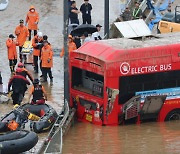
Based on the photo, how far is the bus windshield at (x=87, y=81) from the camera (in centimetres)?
2395

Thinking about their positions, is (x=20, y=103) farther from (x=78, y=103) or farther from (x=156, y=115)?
(x=156, y=115)

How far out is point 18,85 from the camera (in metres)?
25.7

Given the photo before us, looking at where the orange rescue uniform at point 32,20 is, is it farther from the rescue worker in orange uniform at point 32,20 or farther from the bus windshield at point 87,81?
the bus windshield at point 87,81

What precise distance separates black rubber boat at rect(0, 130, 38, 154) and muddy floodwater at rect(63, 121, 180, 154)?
3.37 feet

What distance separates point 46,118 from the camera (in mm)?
23453

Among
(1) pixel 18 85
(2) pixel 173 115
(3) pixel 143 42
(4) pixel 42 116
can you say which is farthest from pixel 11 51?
(2) pixel 173 115

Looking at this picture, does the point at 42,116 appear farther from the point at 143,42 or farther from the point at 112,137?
the point at 143,42

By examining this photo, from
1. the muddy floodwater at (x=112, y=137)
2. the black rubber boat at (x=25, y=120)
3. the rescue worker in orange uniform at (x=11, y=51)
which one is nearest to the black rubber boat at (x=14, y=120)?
A: the black rubber boat at (x=25, y=120)

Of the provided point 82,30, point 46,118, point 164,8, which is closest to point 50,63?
point 82,30

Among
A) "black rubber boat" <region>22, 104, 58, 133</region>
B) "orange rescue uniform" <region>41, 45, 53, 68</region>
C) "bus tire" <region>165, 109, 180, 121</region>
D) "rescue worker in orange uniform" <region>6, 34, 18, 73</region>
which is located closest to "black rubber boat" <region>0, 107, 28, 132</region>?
"black rubber boat" <region>22, 104, 58, 133</region>

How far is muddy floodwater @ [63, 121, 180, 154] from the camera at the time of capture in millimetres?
21844

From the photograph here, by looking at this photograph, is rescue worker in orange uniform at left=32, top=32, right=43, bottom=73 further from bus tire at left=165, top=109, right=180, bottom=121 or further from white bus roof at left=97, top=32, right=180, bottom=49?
bus tire at left=165, top=109, right=180, bottom=121

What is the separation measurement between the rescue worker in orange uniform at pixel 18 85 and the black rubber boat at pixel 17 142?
4430mm

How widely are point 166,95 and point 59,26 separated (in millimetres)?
13111
